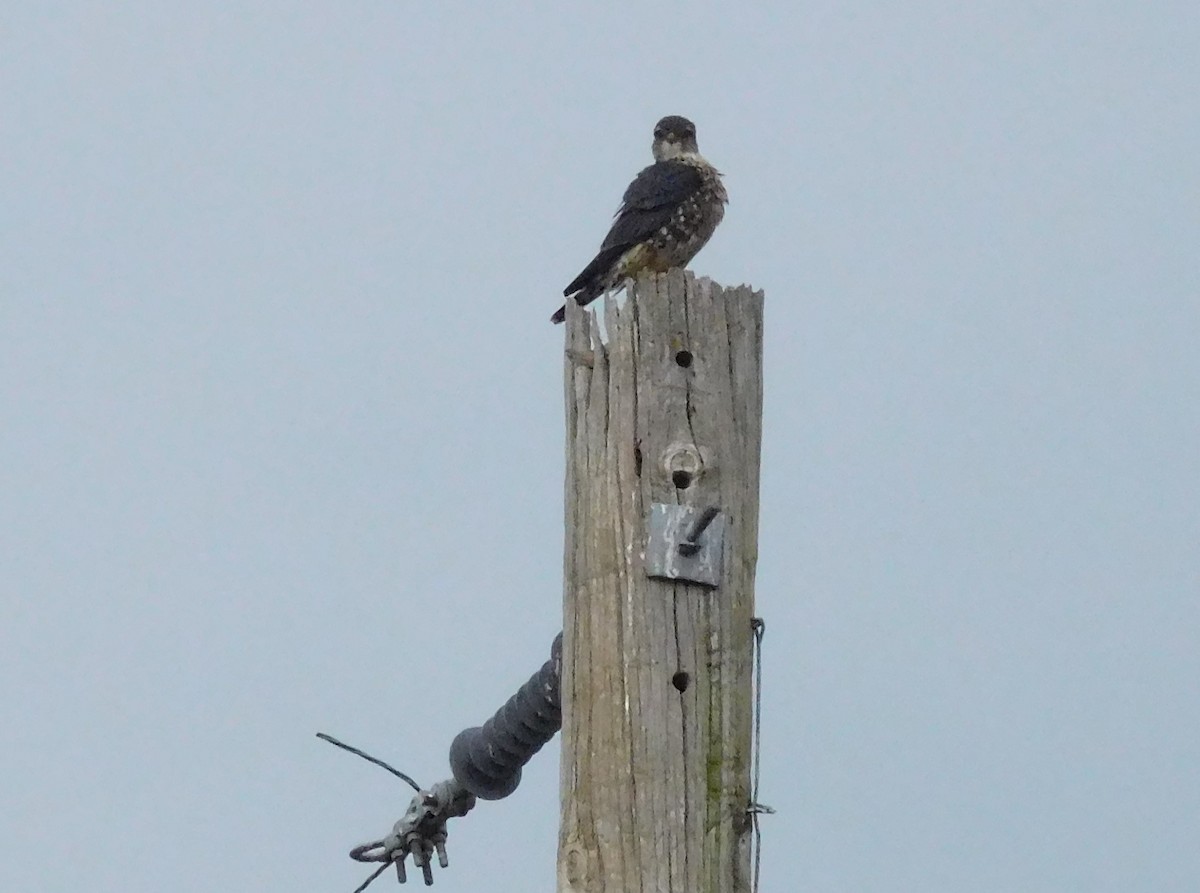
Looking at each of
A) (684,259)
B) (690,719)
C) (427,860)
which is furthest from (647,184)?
(690,719)

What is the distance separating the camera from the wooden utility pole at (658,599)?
297cm

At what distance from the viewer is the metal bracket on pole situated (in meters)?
3.02

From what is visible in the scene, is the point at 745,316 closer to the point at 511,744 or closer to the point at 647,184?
the point at 511,744

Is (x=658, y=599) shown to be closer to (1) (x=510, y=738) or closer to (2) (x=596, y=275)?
(1) (x=510, y=738)

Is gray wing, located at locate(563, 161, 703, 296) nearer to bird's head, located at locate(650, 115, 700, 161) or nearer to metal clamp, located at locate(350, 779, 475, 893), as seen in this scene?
bird's head, located at locate(650, 115, 700, 161)

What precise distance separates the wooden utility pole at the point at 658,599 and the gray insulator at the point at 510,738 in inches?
11.3

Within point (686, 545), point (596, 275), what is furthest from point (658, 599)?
point (596, 275)

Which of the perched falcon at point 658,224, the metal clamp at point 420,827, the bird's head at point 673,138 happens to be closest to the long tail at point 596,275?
the perched falcon at point 658,224

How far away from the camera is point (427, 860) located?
3840mm

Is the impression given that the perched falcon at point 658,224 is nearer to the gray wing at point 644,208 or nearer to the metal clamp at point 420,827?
the gray wing at point 644,208

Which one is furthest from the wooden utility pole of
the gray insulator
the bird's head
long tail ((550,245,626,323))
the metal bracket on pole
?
the bird's head

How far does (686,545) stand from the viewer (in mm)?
3018

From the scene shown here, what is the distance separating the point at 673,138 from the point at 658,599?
4.19 m

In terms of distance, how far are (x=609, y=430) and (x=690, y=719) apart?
1.60ft
